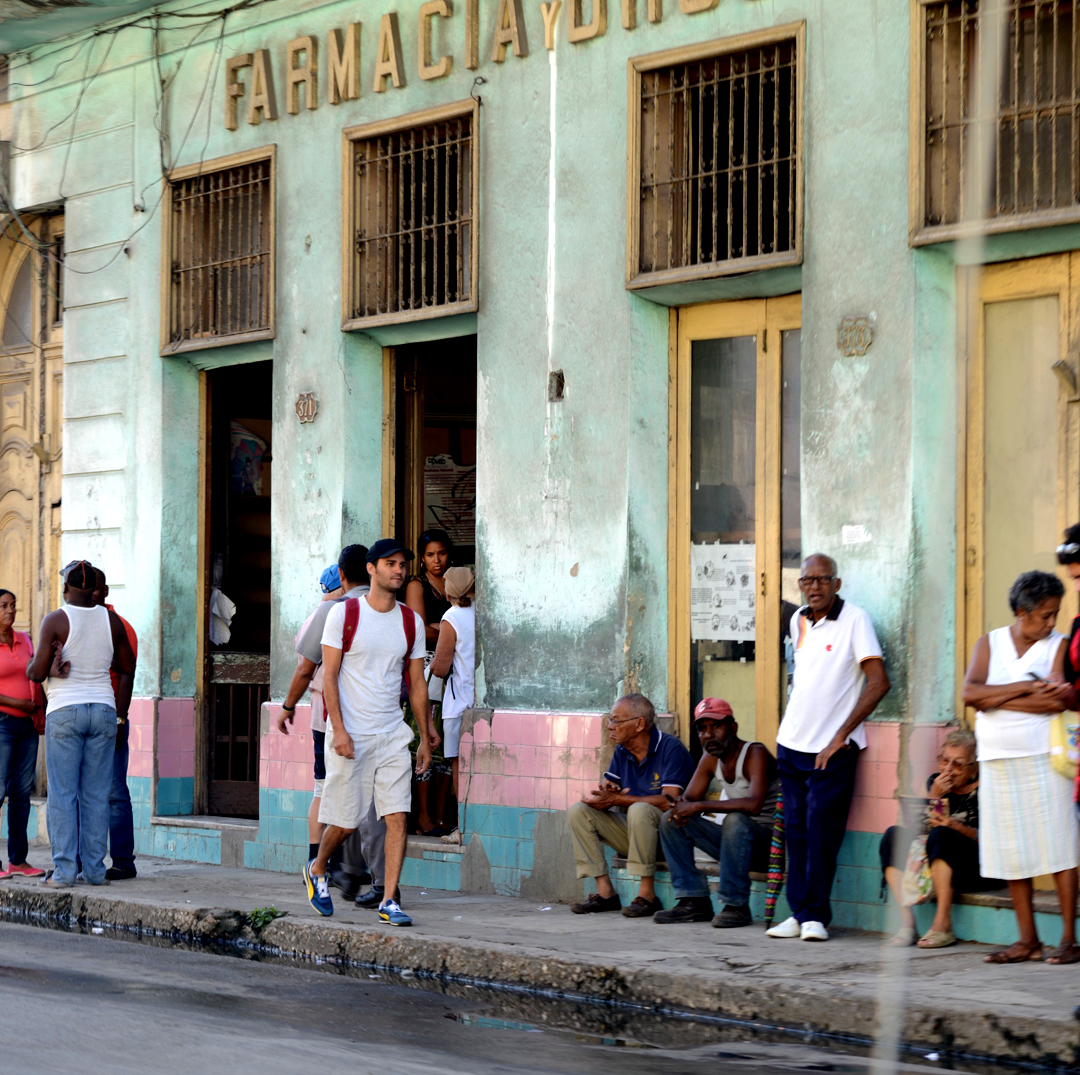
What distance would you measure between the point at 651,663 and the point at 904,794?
1.99 m

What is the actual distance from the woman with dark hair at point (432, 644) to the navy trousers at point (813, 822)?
3.13 meters

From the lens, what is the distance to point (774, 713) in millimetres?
9453

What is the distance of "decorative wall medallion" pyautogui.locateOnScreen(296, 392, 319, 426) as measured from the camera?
1167 cm

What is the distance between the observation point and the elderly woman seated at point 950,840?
26.2 feet

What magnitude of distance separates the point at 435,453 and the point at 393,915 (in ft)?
14.3

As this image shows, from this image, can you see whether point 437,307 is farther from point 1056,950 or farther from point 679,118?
point 1056,950

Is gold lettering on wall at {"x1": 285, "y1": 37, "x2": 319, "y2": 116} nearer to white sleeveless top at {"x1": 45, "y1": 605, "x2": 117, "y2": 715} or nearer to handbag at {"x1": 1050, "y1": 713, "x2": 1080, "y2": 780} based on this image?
white sleeveless top at {"x1": 45, "y1": 605, "x2": 117, "y2": 715}

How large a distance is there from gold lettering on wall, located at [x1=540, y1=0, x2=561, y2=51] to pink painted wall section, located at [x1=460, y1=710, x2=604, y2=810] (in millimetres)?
3796

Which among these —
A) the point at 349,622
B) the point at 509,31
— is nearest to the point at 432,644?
the point at 349,622

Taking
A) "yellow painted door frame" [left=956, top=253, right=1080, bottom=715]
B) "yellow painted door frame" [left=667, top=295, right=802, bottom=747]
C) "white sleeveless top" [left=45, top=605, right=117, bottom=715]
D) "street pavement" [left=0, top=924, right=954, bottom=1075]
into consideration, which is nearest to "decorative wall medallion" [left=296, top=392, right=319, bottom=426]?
"white sleeveless top" [left=45, top=605, right=117, bottom=715]

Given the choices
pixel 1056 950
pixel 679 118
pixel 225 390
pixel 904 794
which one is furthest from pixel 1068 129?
pixel 225 390

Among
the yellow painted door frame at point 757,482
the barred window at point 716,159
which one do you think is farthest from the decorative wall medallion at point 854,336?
the yellow painted door frame at point 757,482

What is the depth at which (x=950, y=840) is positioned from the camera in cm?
799

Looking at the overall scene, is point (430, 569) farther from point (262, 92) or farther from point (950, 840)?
point (950, 840)
